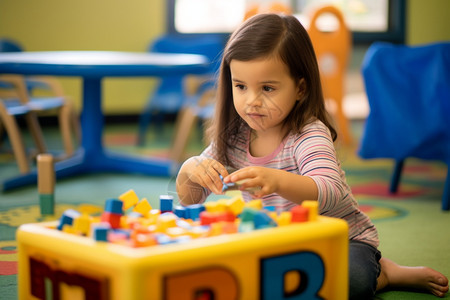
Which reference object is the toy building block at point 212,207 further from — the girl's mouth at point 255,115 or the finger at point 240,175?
the girl's mouth at point 255,115

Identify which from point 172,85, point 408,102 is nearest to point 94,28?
point 172,85

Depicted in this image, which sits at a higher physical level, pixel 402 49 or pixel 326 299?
pixel 402 49

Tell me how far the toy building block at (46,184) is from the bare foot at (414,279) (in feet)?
3.43

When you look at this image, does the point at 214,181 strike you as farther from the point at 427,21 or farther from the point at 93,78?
the point at 427,21

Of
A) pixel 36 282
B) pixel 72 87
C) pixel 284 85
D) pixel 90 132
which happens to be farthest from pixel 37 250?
pixel 72 87

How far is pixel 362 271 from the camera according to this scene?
1.17 metres

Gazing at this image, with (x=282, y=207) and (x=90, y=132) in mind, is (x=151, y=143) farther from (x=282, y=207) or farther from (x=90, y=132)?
(x=282, y=207)

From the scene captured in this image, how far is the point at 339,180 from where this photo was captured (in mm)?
1095

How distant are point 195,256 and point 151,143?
2926 millimetres

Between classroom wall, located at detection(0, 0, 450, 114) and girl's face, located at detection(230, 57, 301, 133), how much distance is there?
3.21 metres

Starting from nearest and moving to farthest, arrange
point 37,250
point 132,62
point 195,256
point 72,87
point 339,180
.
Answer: point 195,256, point 37,250, point 339,180, point 132,62, point 72,87

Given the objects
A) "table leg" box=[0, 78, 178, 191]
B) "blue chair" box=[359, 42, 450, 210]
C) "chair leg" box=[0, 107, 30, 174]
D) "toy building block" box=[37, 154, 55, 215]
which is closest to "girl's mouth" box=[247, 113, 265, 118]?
"toy building block" box=[37, 154, 55, 215]

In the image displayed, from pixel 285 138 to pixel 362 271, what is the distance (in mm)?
286

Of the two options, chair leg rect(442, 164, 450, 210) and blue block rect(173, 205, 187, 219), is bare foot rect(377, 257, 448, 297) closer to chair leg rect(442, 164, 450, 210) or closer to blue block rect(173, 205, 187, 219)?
blue block rect(173, 205, 187, 219)
